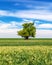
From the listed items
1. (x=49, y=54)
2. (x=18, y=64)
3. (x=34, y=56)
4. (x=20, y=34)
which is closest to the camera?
(x=18, y=64)

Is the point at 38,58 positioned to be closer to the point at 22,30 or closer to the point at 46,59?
the point at 46,59

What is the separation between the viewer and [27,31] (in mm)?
106312

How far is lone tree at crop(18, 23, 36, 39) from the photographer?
103863 millimetres

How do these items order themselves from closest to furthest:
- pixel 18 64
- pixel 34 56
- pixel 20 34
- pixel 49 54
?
pixel 18 64, pixel 34 56, pixel 49 54, pixel 20 34

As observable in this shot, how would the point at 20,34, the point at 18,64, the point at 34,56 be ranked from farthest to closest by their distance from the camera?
the point at 20,34 → the point at 34,56 → the point at 18,64

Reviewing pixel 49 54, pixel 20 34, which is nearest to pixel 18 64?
pixel 49 54

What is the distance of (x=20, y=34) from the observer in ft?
338

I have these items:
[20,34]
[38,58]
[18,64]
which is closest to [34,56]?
[38,58]

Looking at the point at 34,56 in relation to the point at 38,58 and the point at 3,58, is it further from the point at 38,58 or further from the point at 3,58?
the point at 3,58

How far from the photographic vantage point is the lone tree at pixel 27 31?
10386 cm

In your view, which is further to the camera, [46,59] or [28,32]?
[28,32]

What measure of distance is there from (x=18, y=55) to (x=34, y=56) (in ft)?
3.53

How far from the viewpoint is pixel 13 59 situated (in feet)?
53.9

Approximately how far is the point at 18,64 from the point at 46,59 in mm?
1920
